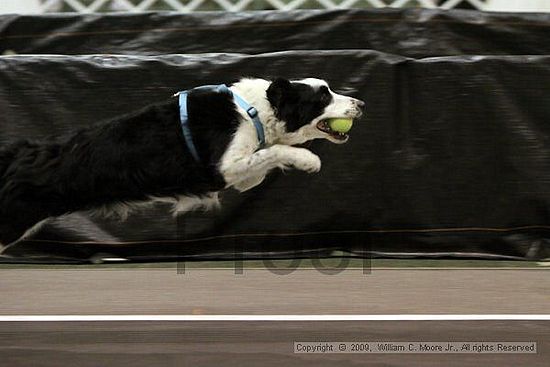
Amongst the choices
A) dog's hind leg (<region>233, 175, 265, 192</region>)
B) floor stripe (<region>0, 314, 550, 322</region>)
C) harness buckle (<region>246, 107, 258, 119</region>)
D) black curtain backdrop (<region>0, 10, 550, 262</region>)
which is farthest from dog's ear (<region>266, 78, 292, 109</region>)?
black curtain backdrop (<region>0, 10, 550, 262</region>)

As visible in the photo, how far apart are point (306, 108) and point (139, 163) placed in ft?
2.93

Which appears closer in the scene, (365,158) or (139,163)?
(139,163)

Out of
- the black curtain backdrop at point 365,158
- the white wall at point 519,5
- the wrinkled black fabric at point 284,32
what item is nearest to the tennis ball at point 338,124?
the black curtain backdrop at point 365,158


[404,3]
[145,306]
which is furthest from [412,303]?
[404,3]

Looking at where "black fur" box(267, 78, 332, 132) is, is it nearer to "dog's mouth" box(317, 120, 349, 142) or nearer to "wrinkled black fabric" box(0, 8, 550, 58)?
"dog's mouth" box(317, 120, 349, 142)

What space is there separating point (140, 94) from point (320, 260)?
1.66 metres

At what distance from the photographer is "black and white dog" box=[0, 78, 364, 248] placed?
13.4ft

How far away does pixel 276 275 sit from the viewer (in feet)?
18.8

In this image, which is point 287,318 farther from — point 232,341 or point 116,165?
point 116,165

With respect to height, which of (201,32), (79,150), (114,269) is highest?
(201,32)

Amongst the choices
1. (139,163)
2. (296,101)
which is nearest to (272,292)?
(296,101)

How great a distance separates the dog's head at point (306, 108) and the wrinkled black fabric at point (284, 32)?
1.74 meters

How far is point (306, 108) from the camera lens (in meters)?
4.39

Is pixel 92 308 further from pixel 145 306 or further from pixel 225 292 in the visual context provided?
pixel 225 292
